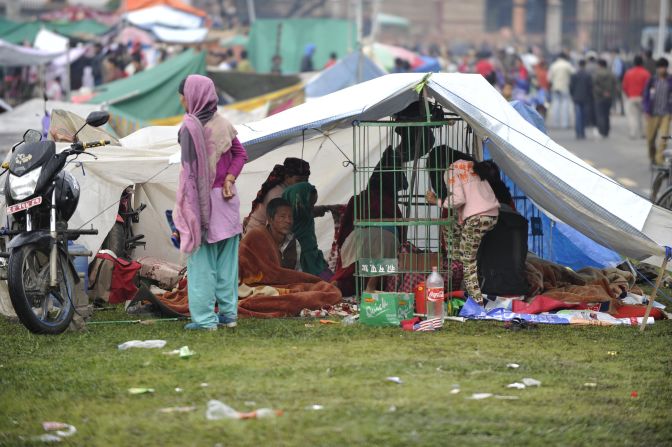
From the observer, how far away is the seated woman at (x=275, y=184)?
952 centimetres

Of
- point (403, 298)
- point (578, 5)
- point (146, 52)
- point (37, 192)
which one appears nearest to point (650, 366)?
point (403, 298)

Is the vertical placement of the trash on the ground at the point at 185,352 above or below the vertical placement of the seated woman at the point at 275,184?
below

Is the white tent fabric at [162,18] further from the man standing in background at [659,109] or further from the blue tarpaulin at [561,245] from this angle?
the blue tarpaulin at [561,245]

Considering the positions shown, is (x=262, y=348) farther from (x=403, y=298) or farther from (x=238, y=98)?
(x=238, y=98)

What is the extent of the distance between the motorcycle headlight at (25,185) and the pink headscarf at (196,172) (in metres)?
0.87

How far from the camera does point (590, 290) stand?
8969 mm

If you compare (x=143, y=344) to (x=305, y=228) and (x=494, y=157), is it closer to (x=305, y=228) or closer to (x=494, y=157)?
(x=305, y=228)

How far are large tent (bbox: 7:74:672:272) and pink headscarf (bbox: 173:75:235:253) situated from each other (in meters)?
0.64

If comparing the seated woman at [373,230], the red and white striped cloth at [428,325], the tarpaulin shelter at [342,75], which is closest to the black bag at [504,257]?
the seated woman at [373,230]

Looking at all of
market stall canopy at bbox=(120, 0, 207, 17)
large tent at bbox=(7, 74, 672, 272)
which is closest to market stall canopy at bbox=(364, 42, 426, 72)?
market stall canopy at bbox=(120, 0, 207, 17)

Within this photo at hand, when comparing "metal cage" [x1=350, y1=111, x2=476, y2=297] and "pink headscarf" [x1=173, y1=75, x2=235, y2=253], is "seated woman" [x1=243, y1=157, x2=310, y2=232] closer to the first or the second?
"metal cage" [x1=350, y1=111, x2=476, y2=297]

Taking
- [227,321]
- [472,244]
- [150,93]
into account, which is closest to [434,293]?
[472,244]

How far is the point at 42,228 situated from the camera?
7.80 metres

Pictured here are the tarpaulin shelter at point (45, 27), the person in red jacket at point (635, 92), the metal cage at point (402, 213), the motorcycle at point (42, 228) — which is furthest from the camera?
the tarpaulin shelter at point (45, 27)
